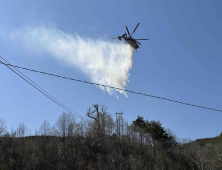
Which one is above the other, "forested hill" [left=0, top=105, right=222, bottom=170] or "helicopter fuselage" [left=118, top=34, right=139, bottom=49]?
"helicopter fuselage" [left=118, top=34, right=139, bottom=49]

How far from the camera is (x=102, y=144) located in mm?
32812

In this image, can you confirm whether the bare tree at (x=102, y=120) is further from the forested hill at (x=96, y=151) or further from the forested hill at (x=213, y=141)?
the forested hill at (x=213, y=141)

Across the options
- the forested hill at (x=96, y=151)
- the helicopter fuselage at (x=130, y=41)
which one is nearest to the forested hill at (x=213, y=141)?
the forested hill at (x=96, y=151)

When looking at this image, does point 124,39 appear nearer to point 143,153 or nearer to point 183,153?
point 143,153

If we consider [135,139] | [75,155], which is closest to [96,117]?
[135,139]

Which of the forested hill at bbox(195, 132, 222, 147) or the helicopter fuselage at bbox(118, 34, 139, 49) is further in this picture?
the forested hill at bbox(195, 132, 222, 147)

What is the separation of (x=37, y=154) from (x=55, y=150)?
2.99 m

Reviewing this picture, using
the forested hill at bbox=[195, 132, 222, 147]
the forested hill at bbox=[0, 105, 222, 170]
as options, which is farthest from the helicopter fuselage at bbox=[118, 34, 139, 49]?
the forested hill at bbox=[195, 132, 222, 147]

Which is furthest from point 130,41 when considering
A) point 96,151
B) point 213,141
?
point 213,141

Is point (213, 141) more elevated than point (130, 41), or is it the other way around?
Answer: point (130, 41)

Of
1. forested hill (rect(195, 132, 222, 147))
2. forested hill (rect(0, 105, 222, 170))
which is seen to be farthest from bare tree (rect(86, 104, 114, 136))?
forested hill (rect(195, 132, 222, 147))

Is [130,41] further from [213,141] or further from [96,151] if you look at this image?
[213,141]

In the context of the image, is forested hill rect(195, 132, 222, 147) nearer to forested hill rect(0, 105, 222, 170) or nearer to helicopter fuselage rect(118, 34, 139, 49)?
forested hill rect(0, 105, 222, 170)

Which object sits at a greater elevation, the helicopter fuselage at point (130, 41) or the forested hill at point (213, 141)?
the helicopter fuselage at point (130, 41)
